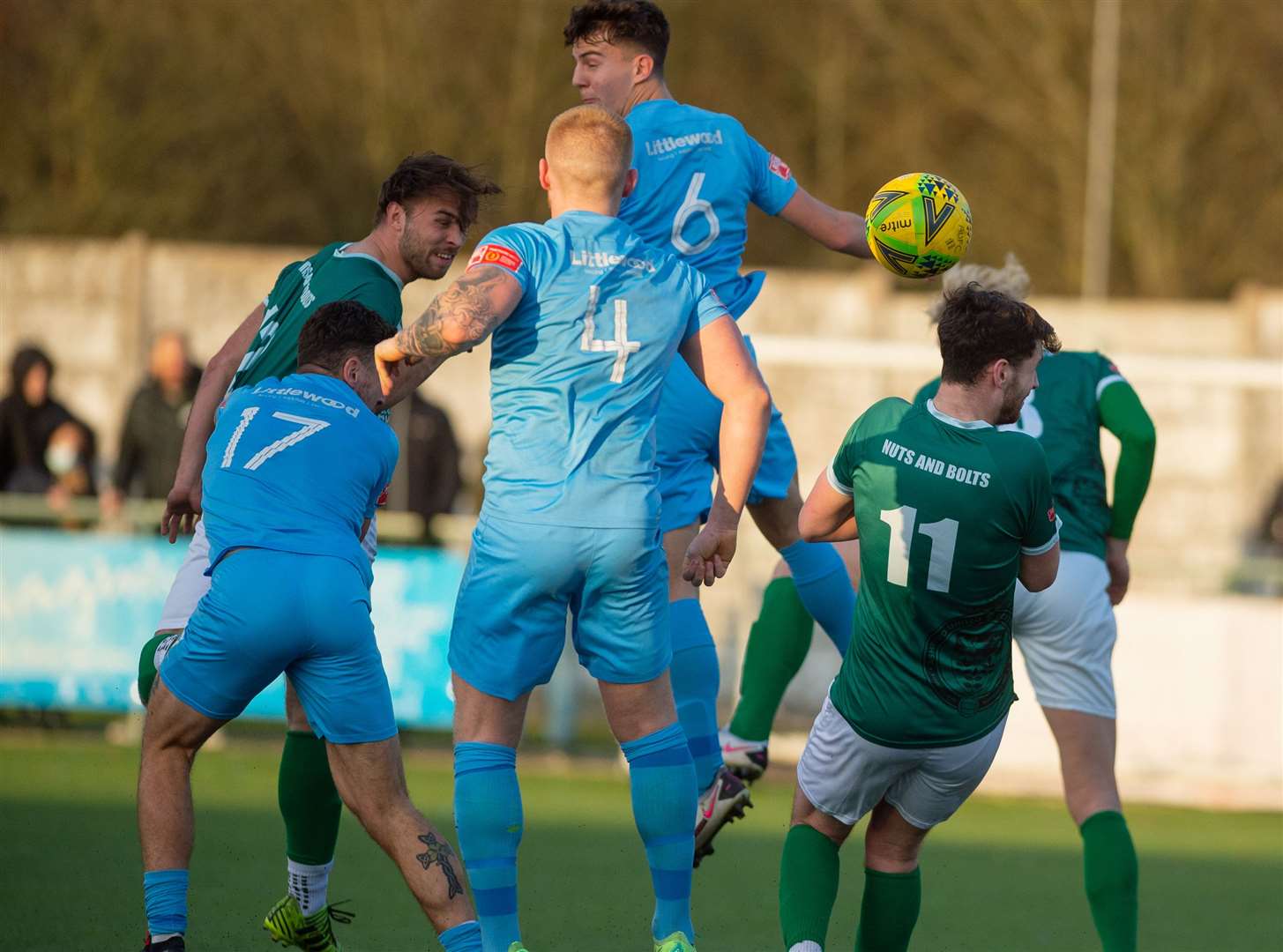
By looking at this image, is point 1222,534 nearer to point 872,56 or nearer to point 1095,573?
point 1095,573

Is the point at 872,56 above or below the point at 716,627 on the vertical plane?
above

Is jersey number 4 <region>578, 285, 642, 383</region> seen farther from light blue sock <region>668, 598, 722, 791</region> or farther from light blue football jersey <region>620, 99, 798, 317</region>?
light blue sock <region>668, 598, 722, 791</region>

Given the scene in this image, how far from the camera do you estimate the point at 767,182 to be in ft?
21.5

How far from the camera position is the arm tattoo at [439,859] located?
17.3 feet

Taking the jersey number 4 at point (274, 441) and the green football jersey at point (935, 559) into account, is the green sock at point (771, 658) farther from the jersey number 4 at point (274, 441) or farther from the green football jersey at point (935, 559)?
the jersey number 4 at point (274, 441)

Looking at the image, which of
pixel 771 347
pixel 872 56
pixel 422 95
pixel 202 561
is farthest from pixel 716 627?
pixel 872 56

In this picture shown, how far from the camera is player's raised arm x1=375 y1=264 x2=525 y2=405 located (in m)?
5.02

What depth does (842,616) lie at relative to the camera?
6.99 metres

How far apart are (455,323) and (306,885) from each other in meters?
2.10

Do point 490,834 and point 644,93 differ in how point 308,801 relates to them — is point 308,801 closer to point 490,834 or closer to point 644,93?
point 490,834

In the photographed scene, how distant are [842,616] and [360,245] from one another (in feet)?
7.69

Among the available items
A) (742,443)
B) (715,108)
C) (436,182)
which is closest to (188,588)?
(436,182)

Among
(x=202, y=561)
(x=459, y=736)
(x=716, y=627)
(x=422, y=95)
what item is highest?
(x=422, y=95)

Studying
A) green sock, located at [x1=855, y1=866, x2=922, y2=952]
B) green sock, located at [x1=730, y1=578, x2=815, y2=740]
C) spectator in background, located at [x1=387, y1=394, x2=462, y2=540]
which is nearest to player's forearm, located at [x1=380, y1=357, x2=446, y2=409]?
green sock, located at [x1=855, y1=866, x2=922, y2=952]
